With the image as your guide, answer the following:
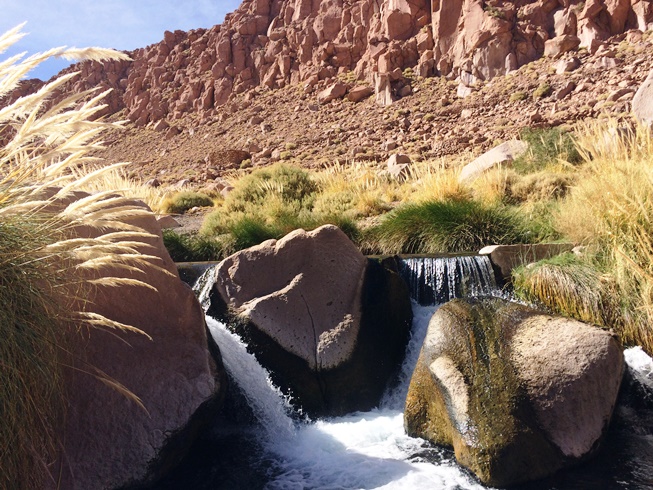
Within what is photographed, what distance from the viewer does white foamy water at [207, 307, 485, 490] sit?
13.9 ft

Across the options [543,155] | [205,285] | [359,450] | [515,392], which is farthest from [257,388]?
[543,155]

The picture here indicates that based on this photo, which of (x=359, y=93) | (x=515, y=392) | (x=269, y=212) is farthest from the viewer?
(x=359, y=93)

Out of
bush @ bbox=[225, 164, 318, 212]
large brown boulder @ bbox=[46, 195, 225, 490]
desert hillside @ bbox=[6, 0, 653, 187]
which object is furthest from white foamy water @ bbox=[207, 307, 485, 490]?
desert hillside @ bbox=[6, 0, 653, 187]

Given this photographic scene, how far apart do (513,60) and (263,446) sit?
32.3m

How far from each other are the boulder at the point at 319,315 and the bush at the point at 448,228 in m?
2.25

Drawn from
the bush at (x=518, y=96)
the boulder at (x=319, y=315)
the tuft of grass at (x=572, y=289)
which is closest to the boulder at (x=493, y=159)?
the tuft of grass at (x=572, y=289)

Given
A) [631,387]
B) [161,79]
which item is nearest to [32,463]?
[631,387]

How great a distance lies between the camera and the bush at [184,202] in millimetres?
16297

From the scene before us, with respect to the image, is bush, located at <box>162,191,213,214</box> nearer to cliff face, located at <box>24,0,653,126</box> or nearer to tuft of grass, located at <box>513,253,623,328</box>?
cliff face, located at <box>24,0,653,126</box>

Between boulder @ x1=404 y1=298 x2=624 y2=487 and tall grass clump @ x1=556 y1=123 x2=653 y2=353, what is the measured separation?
0.87 m

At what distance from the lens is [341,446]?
4859mm

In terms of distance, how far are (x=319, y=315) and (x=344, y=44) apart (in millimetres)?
42115

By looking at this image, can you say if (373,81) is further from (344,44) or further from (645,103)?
(645,103)

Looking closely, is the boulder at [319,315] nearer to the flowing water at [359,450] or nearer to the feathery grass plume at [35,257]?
the flowing water at [359,450]
